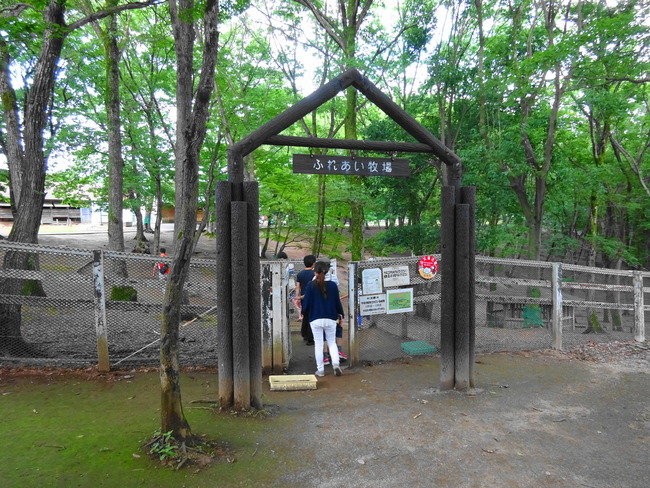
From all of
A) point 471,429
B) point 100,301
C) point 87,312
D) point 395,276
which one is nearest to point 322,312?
point 395,276

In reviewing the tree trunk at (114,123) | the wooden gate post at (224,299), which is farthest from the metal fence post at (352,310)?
the tree trunk at (114,123)

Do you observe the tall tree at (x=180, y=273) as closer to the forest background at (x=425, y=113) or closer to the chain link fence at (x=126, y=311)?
the chain link fence at (x=126, y=311)

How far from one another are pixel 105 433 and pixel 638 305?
970 centimetres

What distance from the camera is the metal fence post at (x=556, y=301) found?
301 inches

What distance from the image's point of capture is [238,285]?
483 cm

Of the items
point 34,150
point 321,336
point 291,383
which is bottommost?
point 291,383

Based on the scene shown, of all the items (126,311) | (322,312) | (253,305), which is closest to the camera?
(253,305)

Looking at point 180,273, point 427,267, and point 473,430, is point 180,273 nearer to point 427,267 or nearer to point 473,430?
point 473,430

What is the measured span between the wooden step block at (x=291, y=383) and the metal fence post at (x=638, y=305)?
7067 millimetres

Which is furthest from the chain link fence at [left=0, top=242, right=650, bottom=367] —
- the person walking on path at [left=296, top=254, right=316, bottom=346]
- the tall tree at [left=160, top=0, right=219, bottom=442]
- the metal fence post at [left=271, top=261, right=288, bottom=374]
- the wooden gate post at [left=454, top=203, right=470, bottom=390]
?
the tall tree at [left=160, top=0, right=219, bottom=442]

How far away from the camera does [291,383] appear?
5770mm

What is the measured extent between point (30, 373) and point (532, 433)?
638 cm

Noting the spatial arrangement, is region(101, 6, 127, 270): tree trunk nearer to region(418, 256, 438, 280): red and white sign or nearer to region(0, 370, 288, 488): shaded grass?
region(0, 370, 288, 488): shaded grass

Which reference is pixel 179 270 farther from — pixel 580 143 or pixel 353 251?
pixel 580 143
